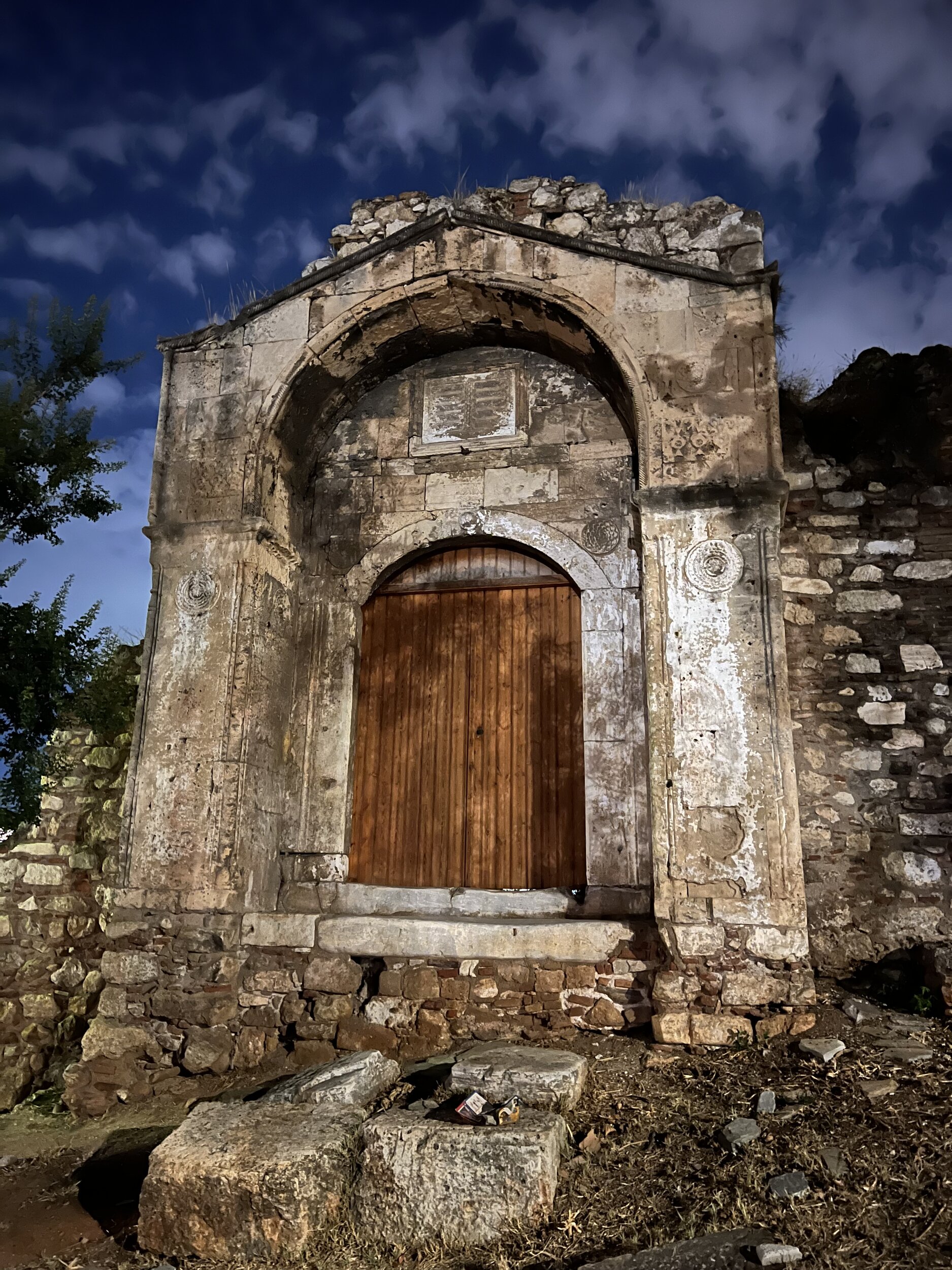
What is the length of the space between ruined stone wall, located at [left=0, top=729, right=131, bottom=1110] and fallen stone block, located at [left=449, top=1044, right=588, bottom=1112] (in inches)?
106

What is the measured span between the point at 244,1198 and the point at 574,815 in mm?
2808

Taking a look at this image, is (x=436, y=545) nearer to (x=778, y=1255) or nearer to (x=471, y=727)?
(x=471, y=727)

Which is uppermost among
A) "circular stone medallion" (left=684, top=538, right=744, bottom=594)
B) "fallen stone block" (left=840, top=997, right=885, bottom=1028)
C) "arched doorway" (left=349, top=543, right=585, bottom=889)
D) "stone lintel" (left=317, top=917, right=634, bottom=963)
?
"circular stone medallion" (left=684, top=538, right=744, bottom=594)

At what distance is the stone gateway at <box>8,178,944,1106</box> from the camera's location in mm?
4434

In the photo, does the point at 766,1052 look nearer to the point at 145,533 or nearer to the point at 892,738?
the point at 892,738

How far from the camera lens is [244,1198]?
9.80 feet

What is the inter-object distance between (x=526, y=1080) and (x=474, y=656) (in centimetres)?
280

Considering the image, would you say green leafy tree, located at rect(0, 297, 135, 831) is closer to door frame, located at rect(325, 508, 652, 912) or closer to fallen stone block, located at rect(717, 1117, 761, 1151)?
door frame, located at rect(325, 508, 652, 912)

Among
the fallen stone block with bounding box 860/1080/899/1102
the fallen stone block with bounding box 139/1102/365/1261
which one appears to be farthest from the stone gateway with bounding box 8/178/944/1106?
the fallen stone block with bounding box 139/1102/365/1261

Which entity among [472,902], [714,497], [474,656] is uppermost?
[714,497]

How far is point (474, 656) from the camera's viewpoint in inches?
225

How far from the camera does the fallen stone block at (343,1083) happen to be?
11.8 ft

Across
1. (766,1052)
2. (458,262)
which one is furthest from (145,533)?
(766,1052)

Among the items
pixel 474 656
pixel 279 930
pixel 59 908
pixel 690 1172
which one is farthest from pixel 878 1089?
pixel 59 908
